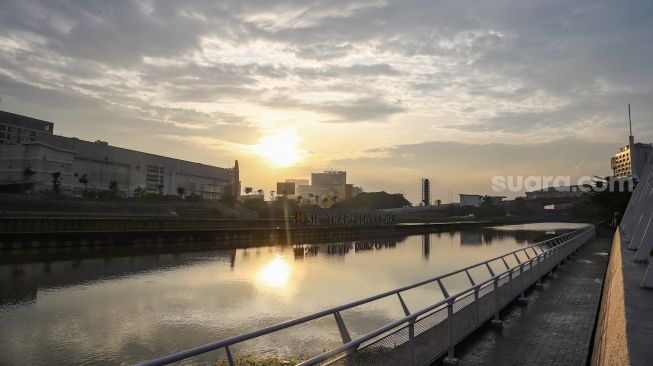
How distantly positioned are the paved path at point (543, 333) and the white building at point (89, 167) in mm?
133667

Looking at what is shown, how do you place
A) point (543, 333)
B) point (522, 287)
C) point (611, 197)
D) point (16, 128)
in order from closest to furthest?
point (543, 333)
point (522, 287)
point (611, 197)
point (16, 128)

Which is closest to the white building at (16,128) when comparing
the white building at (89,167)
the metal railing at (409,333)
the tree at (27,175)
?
the white building at (89,167)

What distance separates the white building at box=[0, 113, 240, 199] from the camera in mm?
132250

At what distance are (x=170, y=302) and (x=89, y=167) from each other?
486ft

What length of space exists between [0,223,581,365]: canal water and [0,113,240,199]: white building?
105264 millimetres

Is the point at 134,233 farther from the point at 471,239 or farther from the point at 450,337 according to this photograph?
the point at 471,239

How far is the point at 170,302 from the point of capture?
23.5 m

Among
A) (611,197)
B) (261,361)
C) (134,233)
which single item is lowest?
(261,361)

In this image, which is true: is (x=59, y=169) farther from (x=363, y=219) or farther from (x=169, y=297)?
(x=169, y=297)

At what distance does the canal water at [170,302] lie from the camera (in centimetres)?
1555

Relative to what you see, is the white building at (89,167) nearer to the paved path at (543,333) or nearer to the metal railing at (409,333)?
the paved path at (543,333)

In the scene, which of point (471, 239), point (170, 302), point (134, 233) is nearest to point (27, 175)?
point (134, 233)

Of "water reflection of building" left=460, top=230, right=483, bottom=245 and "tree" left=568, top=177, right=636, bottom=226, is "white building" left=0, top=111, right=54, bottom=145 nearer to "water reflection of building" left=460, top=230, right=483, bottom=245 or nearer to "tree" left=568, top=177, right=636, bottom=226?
"water reflection of building" left=460, top=230, right=483, bottom=245

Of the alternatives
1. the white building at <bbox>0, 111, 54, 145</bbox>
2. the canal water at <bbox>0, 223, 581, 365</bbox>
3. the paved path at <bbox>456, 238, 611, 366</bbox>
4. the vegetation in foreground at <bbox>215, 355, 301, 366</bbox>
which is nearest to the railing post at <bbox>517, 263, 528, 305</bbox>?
the paved path at <bbox>456, 238, 611, 366</bbox>
